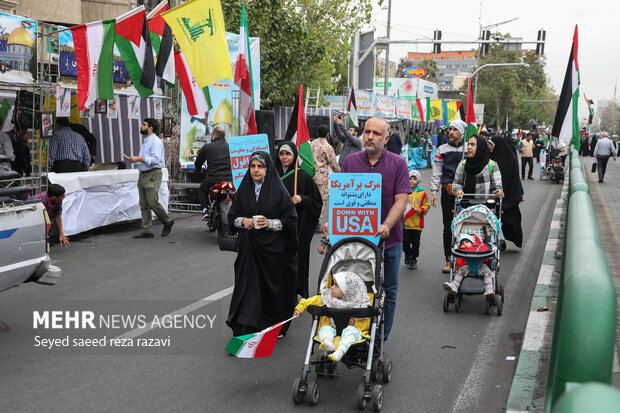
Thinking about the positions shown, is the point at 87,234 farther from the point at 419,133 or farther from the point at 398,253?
the point at 419,133

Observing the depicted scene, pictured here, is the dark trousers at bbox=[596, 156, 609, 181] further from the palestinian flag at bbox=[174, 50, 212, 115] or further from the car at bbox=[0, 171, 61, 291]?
the car at bbox=[0, 171, 61, 291]

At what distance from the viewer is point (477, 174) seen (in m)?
8.74

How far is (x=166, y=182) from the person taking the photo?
13703mm

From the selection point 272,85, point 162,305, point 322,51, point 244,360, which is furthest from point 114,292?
point 322,51

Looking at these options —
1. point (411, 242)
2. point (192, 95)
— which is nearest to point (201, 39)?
point (192, 95)

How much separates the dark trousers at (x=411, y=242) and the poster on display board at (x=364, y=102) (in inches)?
627

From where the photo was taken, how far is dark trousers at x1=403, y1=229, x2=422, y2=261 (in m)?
9.59

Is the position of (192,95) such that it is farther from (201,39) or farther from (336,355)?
(336,355)

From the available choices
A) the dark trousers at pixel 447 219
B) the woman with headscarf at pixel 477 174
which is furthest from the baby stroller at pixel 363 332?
the dark trousers at pixel 447 219

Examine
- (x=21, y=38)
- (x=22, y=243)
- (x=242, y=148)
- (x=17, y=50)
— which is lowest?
(x=22, y=243)

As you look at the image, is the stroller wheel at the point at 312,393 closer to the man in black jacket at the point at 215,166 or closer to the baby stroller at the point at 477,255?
the baby stroller at the point at 477,255

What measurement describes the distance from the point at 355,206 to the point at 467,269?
2.48m

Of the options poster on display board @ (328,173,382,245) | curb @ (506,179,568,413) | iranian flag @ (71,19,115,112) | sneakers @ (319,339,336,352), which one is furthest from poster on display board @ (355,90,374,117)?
sneakers @ (319,339,336,352)

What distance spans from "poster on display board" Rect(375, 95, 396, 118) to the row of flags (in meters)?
16.1
